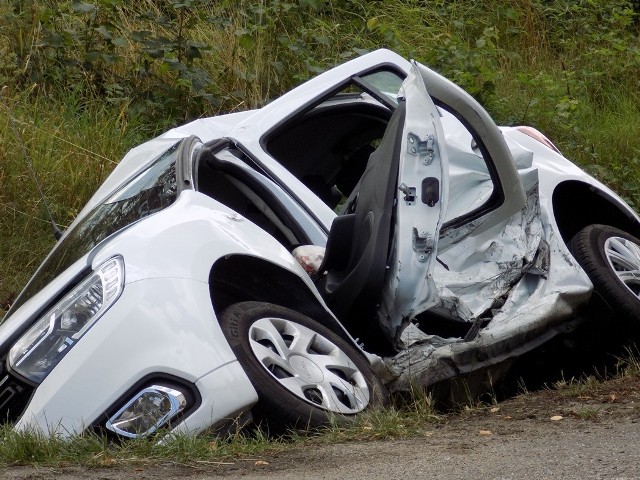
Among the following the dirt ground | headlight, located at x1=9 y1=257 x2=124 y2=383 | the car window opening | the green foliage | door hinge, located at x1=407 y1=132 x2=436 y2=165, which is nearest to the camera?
A: the dirt ground

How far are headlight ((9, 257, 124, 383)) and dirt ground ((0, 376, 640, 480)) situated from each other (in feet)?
1.36

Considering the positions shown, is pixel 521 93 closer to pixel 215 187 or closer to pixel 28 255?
pixel 28 255

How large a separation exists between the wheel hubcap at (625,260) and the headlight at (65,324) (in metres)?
2.40

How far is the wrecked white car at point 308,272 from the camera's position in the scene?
362 cm

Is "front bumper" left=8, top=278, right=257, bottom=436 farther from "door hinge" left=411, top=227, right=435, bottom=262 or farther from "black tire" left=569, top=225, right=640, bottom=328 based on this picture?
"black tire" left=569, top=225, right=640, bottom=328

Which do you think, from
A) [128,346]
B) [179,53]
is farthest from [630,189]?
[128,346]

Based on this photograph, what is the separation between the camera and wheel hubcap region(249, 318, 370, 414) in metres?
3.85

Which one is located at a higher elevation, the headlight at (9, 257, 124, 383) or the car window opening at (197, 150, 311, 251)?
the car window opening at (197, 150, 311, 251)

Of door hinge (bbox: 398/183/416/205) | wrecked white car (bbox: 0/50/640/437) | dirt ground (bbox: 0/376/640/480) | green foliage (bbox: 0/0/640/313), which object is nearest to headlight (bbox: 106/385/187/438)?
wrecked white car (bbox: 0/50/640/437)

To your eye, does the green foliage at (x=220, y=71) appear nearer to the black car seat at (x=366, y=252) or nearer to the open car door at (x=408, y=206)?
the open car door at (x=408, y=206)

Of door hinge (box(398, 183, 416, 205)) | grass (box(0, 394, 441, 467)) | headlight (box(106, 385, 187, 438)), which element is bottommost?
grass (box(0, 394, 441, 467))

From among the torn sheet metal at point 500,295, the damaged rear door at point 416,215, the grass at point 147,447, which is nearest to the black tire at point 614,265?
the torn sheet metal at point 500,295

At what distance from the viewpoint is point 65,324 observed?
3.76 meters

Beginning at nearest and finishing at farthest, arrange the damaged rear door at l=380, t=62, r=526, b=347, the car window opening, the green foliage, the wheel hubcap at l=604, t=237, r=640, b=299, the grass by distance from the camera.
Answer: the grass < the damaged rear door at l=380, t=62, r=526, b=347 < the car window opening < the wheel hubcap at l=604, t=237, r=640, b=299 < the green foliage
